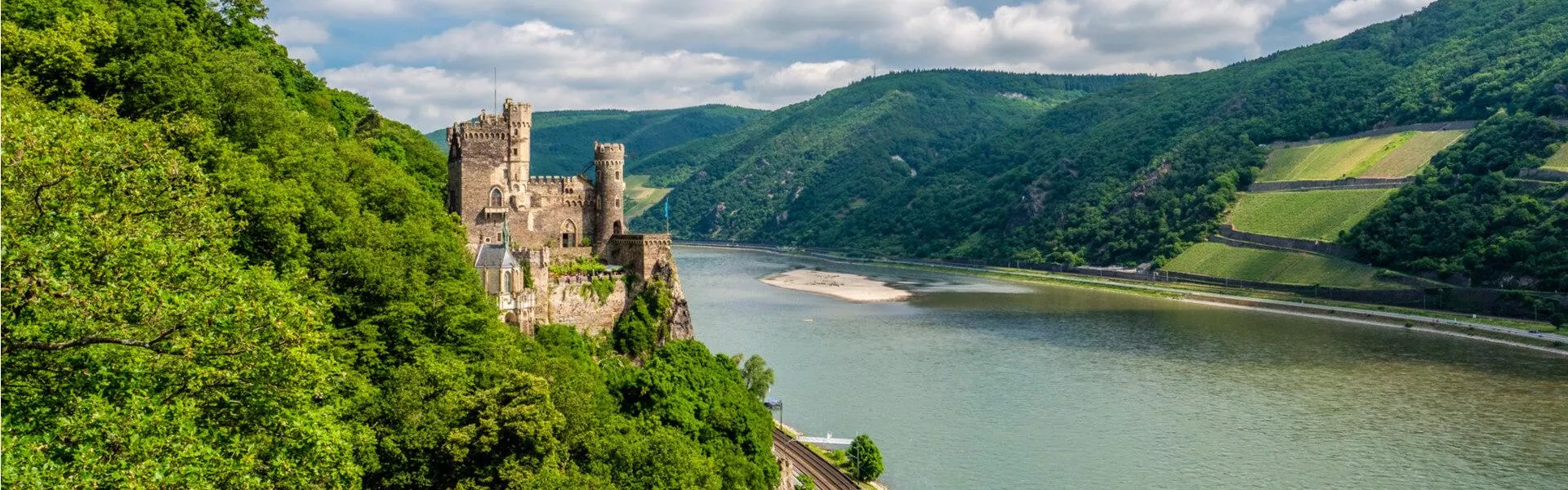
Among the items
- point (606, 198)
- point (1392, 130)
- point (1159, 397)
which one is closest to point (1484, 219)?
point (1392, 130)

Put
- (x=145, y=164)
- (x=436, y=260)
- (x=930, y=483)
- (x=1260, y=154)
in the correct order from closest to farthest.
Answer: (x=145, y=164)
(x=436, y=260)
(x=930, y=483)
(x=1260, y=154)

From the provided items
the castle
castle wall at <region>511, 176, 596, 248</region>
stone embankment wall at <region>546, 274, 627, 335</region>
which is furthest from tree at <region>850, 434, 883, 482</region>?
castle wall at <region>511, 176, 596, 248</region>

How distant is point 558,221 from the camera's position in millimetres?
36688

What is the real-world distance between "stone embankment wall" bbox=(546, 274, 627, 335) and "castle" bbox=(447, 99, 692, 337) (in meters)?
0.03

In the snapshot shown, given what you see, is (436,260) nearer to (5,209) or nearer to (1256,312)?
(5,209)

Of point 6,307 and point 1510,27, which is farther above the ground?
point 1510,27

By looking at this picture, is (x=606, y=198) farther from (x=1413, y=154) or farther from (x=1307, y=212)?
(x=1413, y=154)

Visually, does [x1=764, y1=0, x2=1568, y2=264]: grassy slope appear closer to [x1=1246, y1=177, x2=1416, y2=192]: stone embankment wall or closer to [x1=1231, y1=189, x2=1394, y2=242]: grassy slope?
[x1=1246, y1=177, x2=1416, y2=192]: stone embankment wall

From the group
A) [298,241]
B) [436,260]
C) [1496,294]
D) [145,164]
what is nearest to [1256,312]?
[1496,294]

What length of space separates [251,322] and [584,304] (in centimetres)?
2191

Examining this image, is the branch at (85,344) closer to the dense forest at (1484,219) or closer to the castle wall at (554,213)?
the castle wall at (554,213)

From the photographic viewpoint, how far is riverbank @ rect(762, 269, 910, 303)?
287 ft

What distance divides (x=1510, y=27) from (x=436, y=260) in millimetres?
127957

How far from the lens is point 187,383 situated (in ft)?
38.3
